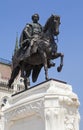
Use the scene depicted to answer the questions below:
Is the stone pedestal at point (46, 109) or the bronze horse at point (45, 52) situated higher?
the bronze horse at point (45, 52)

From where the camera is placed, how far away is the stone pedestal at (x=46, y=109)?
29.8 ft

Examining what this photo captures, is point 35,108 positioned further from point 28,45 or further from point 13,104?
point 28,45

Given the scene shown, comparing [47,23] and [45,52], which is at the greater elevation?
[47,23]

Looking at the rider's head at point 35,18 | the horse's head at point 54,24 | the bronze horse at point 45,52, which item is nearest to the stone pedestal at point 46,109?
the bronze horse at point 45,52

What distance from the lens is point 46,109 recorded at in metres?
9.16

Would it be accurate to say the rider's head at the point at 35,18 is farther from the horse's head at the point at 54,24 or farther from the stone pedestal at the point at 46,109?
the stone pedestal at the point at 46,109

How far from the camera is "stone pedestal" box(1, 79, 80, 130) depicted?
908cm

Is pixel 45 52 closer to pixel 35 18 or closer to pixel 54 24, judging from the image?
pixel 54 24

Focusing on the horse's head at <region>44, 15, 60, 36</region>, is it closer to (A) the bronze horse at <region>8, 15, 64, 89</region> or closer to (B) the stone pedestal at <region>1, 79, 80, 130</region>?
(A) the bronze horse at <region>8, 15, 64, 89</region>

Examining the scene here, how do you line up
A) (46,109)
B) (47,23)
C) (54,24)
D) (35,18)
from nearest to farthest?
(46,109) → (54,24) → (47,23) → (35,18)


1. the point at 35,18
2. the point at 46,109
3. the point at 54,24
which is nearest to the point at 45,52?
the point at 54,24

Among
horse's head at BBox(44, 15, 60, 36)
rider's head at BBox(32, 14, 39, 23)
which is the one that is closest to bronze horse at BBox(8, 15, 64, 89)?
horse's head at BBox(44, 15, 60, 36)

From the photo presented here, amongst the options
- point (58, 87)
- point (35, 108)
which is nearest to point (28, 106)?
point (35, 108)

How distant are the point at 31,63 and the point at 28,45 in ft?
1.85
